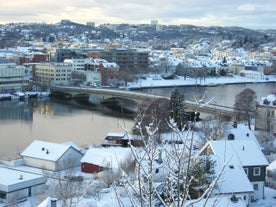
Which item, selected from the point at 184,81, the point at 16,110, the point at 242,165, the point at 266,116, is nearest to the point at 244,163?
the point at 242,165

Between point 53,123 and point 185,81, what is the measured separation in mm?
11497

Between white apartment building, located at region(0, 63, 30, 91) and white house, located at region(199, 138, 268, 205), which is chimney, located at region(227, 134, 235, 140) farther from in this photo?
white apartment building, located at region(0, 63, 30, 91)

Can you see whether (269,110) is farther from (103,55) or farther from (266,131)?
(103,55)

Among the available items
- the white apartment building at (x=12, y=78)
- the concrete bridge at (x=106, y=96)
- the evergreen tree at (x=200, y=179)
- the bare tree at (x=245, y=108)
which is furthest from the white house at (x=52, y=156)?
the white apartment building at (x=12, y=78)

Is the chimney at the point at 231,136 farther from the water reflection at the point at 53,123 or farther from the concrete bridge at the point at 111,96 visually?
the concrete bridge at the point at 111,96

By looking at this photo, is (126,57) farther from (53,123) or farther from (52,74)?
(53,123)

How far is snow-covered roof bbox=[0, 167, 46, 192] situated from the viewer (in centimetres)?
486

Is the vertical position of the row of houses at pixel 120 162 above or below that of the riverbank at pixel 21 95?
above

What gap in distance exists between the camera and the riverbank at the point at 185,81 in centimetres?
1912

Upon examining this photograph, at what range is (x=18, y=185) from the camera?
194 inches

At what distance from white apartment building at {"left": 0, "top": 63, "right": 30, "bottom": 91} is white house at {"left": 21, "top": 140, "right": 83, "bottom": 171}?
968 cm

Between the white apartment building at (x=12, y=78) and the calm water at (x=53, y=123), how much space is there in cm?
187

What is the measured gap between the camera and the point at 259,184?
5020mm

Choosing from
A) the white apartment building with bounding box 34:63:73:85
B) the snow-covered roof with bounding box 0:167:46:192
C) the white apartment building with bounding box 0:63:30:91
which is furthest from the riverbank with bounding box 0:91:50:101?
the snow-covered roof with bounding box 0:167:46:192
